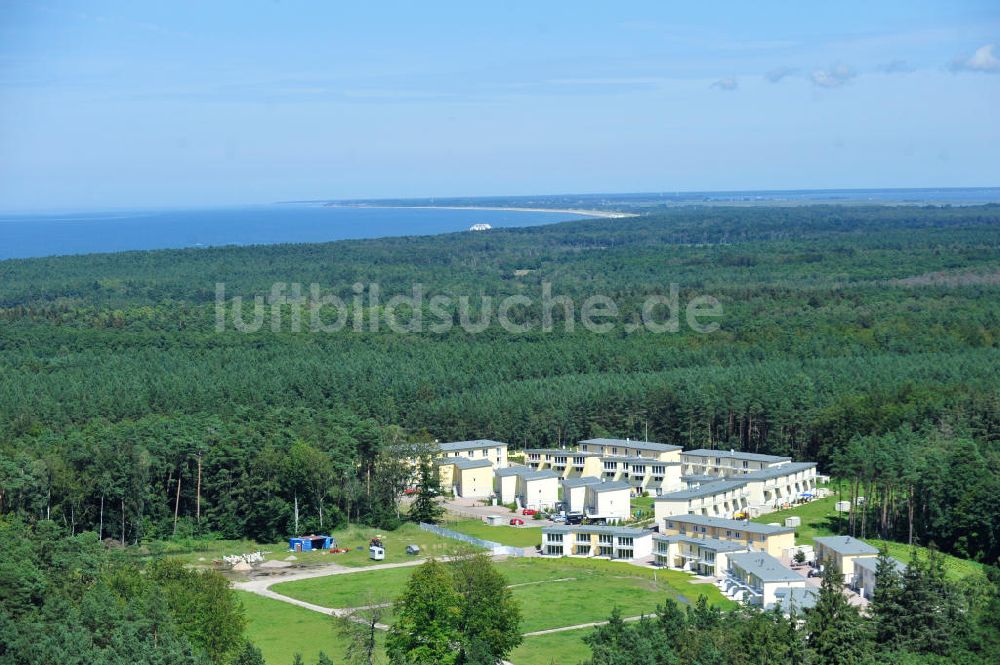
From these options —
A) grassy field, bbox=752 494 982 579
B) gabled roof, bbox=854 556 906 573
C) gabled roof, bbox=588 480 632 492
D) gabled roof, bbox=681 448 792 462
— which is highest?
gabled roof, bbox=854 556 906 573

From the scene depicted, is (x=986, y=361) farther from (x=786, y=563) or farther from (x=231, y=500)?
(x=231, y=500)

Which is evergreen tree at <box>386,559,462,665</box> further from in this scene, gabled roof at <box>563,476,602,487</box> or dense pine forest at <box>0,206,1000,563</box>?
gabled roof at <box>563,476,602,487</box>

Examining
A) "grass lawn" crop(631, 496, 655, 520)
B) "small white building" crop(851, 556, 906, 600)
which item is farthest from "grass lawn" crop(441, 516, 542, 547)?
"small white building" crop(851, 556, 906, 600)

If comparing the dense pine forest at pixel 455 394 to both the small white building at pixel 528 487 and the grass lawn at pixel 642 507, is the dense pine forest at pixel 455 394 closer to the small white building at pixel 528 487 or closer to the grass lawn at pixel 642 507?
the small white building at pixel 528 487

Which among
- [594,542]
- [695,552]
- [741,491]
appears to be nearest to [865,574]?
[695,552]

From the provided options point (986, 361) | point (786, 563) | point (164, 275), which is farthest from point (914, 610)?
point (164, 275)

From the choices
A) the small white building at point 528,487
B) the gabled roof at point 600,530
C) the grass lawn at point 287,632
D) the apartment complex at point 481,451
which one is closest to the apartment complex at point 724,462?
the small white building at point 528,487
